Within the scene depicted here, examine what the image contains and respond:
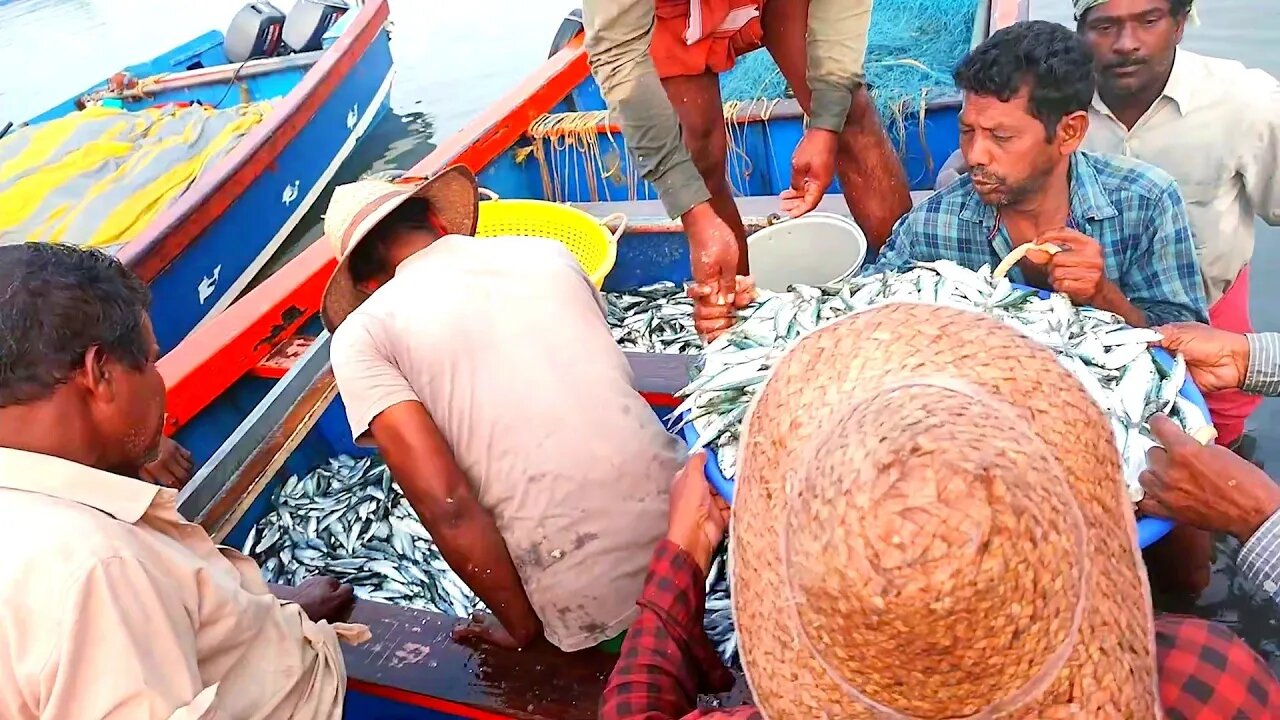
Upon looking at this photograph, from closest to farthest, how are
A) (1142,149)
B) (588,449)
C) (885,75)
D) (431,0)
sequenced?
1. (588,449)
2. (1142,149)
3. (885,75)
4. (431,0)

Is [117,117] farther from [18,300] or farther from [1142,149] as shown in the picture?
[1142,149]

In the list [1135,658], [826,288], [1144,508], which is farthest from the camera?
[826,288]

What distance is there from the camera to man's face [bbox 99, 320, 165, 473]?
1.65 m

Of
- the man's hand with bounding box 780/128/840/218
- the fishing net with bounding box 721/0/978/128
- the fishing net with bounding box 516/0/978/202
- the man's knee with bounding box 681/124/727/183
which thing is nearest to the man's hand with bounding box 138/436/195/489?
the man's knee with bounding box 681/124/727/183

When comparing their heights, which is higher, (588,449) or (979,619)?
(979,619)

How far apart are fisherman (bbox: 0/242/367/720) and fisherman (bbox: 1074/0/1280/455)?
9.18 ft

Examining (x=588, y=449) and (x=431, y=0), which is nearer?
(x=588, y=449)

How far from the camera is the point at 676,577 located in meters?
1.61

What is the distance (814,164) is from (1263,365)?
1404mm

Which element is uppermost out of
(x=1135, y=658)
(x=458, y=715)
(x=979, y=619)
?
(x=979, y=619)

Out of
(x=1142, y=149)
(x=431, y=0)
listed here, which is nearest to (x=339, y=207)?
(x=1142, y=149)

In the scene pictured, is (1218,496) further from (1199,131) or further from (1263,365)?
(1199,131)

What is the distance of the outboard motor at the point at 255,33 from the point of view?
8.11m

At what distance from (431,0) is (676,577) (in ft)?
51.0
